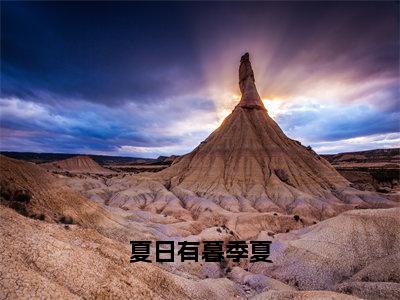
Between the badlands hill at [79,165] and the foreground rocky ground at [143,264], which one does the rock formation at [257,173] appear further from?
the badlands hill at [79,165]

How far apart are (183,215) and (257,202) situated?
13.6 m

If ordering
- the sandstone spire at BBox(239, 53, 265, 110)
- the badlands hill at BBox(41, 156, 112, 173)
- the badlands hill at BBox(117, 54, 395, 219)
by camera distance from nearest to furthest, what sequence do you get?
the badlands hill at BBox(117, 54, 395, 219), the sandstone spire at BBox(239, 53, 265, 110), the badlands hill at BBox(41, 156, 112, 173)

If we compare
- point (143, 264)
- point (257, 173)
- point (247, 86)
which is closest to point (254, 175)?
point (257, 173)

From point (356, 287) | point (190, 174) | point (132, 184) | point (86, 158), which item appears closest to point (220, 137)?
point (190, 174)

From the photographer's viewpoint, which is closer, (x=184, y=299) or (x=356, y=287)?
(x=184, y=299)

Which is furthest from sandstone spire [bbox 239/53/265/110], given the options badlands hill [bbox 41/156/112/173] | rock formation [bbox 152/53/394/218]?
badlands hill [bbox 41/156/112/173]

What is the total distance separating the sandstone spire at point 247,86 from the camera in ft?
266

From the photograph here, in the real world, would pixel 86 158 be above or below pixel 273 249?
above

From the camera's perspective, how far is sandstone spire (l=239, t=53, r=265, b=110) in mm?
81062

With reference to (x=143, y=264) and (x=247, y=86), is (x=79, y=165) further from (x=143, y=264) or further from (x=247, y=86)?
(x=143, y=264)

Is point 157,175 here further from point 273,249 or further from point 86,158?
point 86,158

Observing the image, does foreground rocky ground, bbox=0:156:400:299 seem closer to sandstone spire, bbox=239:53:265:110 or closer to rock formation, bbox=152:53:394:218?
rock formation, bbox=152:53:394:218

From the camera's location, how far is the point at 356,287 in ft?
65.6

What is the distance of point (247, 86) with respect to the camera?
83125mm
